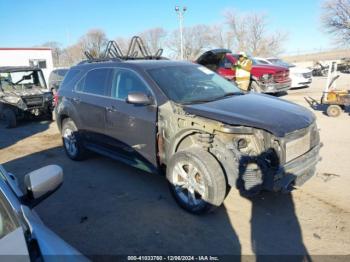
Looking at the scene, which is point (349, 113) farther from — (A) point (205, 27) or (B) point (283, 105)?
(A) point (205, 27)

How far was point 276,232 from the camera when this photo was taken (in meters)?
3.57

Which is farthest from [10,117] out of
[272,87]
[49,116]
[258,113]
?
[272,87]

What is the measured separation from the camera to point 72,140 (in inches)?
248

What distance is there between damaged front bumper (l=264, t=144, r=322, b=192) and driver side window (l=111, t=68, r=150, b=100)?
204 centimetres

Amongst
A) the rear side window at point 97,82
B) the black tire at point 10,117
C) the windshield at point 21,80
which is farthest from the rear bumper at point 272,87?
the black tire at point 10,117

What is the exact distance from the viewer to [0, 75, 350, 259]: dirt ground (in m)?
3.38

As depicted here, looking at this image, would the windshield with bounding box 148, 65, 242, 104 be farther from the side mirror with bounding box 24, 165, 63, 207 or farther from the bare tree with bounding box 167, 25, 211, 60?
the bare tree with bounding box 167, 25, 211, 60

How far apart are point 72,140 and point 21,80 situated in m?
6.41

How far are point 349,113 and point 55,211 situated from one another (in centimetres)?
868

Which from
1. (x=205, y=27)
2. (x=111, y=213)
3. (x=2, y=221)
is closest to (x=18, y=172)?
(x=111, y=213)

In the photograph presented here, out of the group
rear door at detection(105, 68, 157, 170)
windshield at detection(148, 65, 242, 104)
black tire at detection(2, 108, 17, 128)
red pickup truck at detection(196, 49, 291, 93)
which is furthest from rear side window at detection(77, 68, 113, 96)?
red pickup truck at detection(196, 49, 291, 93)

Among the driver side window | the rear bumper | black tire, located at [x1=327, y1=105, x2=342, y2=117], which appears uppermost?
the driver side window

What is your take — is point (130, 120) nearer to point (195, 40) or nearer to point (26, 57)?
point (26, 57)

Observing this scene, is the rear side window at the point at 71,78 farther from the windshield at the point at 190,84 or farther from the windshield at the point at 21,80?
the windshield at the point at 21,80
